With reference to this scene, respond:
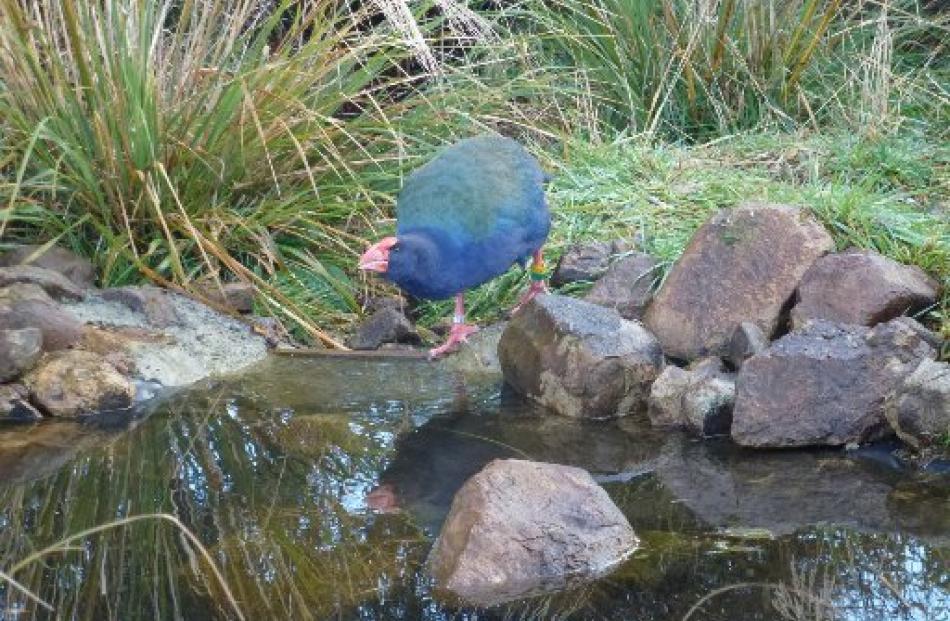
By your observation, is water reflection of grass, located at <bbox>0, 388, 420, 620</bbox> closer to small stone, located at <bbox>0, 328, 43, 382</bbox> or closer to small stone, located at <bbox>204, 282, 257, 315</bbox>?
small stone, located at <bbox>0, 328, 43, 382</bbox>

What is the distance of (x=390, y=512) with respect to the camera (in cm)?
352

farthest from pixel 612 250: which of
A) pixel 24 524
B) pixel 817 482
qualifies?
pixel 24 524

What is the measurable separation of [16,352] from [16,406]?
0.56 ft

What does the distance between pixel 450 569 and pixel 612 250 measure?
88.8 inches

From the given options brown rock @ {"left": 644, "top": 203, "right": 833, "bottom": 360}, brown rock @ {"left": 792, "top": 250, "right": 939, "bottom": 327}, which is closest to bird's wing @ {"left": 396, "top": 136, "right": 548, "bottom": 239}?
brown rock @ {"left": 644, "top": 203, "right": 833, "bottom": 360}

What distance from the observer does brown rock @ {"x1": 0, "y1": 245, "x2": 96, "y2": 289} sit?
195 inches

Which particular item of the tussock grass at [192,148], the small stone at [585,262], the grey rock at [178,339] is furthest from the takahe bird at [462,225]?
the grey rock at [178,339]

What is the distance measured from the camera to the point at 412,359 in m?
4.84

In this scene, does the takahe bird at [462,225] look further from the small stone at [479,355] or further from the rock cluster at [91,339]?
the rock cluster at [91,339]

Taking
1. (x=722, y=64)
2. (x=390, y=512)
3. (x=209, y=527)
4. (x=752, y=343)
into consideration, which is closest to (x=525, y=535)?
(x=390, y=512)

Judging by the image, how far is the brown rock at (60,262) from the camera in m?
4.96

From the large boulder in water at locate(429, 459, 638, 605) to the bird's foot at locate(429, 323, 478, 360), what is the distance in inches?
61.4

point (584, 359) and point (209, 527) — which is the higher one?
point (209, 527)

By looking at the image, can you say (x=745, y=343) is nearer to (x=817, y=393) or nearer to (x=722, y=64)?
(x=817, y=393)
